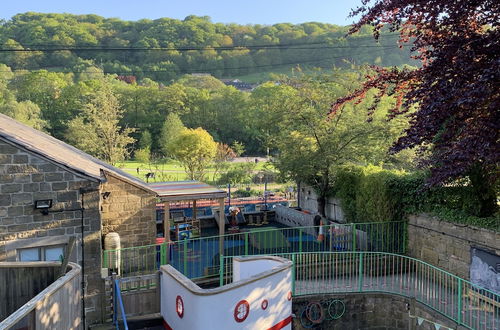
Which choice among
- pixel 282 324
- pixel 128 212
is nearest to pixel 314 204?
pixel 128 212

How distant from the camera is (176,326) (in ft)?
31.1

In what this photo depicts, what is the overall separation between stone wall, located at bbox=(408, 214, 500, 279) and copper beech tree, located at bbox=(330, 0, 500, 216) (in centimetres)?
265

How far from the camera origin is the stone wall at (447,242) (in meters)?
12.2

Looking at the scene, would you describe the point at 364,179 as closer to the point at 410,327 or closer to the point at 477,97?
the point at 410,327

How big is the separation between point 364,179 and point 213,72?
11197 cm

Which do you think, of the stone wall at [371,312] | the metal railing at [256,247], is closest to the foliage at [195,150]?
the metal railing at [256,247]

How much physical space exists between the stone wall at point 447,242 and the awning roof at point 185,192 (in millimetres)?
6264

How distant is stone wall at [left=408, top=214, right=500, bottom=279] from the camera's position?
40.1 feet

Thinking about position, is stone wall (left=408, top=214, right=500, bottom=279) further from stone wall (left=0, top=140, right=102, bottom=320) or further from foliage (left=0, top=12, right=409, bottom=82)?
foliage (left=0, top=12, right=409, bottom=82)

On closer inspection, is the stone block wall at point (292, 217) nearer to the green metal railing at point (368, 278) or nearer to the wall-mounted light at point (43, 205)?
the green metal railing at point (368, 278)

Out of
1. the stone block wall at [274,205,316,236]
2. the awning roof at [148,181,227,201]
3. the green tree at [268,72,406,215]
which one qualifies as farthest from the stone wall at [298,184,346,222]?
the awning roof at [148,181,227,201]

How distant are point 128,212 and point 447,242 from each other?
9364 millimetres

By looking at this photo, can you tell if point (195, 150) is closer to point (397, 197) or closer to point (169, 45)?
point (397, 197)

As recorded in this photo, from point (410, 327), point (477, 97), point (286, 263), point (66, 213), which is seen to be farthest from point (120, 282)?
point (477, 97)
